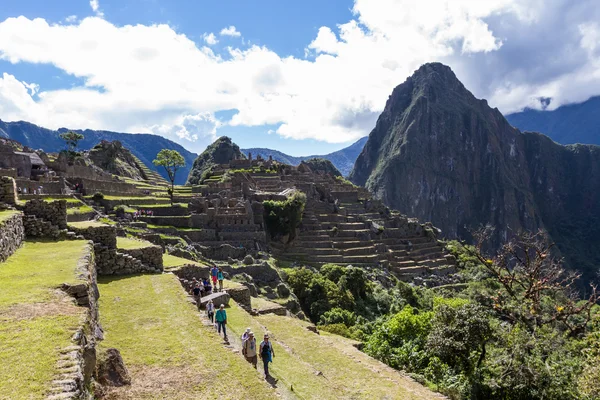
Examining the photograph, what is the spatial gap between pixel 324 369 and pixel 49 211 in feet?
33.3

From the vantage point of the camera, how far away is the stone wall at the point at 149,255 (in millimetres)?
12642

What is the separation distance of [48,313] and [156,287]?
175 inches

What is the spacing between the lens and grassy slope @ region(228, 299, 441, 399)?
10172mm

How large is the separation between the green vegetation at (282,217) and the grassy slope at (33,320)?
33377 mm

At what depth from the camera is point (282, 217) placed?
43.4 meters

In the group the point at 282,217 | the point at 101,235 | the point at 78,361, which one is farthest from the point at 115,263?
the point at 282,217

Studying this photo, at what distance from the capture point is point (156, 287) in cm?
1105

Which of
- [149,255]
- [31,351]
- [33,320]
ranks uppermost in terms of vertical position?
[33,320]

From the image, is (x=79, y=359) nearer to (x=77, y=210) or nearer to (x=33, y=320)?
(x=33, y=320)

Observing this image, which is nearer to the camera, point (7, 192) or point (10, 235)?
point (10, 235)

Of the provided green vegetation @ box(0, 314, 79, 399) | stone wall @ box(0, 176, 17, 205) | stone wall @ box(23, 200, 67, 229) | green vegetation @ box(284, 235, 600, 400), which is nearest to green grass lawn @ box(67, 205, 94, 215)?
stone wall @ box(0, 176, 17, 205)

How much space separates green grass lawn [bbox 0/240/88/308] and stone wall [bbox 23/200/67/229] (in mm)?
1169

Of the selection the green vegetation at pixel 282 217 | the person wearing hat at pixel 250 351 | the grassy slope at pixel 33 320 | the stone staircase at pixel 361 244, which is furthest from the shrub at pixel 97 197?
the person wearing hat at pixel 250 351

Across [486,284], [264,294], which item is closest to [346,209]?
[486,284]
